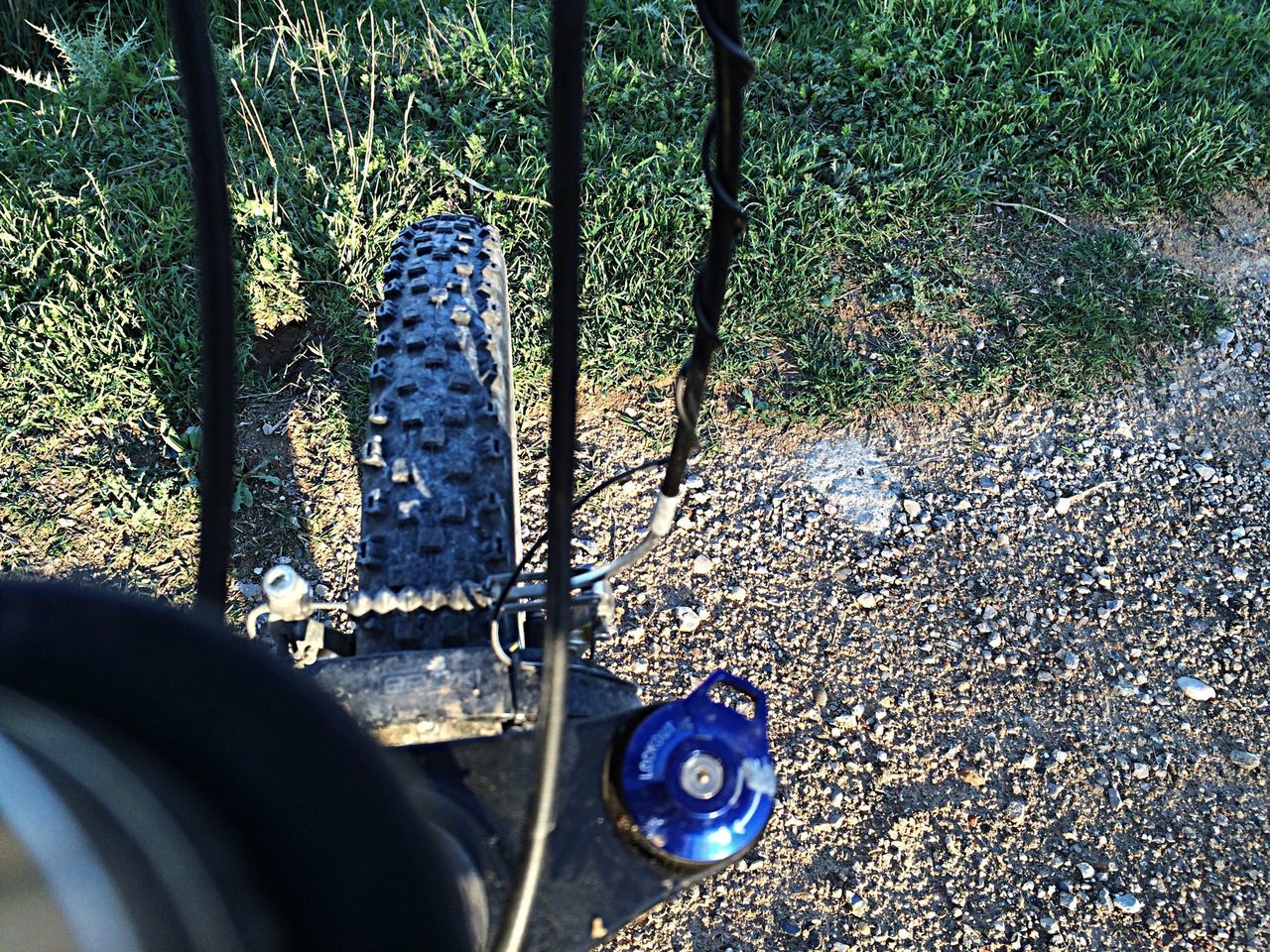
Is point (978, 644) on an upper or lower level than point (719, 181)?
lower

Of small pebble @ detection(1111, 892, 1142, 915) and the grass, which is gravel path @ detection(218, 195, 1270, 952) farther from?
the grass

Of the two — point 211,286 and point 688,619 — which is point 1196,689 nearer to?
point 688,619

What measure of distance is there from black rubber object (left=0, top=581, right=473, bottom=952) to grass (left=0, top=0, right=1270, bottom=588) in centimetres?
230

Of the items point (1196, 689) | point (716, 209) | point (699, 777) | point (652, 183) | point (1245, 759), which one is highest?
point (652, 183)

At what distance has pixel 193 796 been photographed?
0.67 m

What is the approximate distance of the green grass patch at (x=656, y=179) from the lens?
3.14 metres

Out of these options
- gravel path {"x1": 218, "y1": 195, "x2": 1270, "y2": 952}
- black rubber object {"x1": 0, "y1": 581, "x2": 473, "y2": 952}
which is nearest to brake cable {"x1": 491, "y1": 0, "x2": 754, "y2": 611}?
black rubber object {"x1": 0, "y1": 581, "x2": 473, "y2": 952}

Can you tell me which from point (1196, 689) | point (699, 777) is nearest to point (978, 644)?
point (1196, 689)

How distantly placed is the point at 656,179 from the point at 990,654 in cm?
178

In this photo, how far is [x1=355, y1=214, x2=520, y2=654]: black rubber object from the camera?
1.77 m

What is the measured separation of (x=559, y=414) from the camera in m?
0.90

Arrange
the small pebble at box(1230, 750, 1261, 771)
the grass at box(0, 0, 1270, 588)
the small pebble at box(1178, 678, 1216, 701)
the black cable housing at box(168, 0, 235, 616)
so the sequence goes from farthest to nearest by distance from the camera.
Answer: the grass at box(0, 0, 1270, 588) → the small pebble at box(1178, 678, 1216, 701) → the small pebble at box(1230, 750, 1261, 771) → the black cable housing at box(168, 0, 235, 616)

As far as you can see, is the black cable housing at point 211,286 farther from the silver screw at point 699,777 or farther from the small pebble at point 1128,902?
the small pebble at point 1128,902

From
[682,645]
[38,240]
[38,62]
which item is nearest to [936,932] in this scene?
[682,645]
